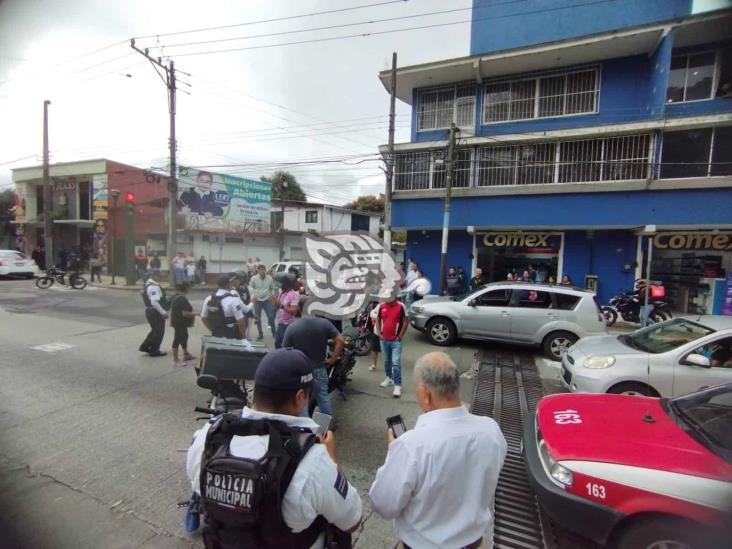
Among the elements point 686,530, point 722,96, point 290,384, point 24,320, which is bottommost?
point 24,320

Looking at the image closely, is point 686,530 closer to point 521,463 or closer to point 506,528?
point 506,528

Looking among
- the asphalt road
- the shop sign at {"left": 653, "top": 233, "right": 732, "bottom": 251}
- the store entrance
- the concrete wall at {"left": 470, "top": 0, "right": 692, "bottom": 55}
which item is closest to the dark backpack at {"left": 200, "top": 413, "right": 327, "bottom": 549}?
the asphalt road

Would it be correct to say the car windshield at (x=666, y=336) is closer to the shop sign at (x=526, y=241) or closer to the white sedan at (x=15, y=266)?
the shop sign at (x=526, y=241)

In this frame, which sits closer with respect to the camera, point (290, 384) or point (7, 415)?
point (290, 384)

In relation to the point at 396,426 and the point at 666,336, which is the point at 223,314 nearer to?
the point at 396,426

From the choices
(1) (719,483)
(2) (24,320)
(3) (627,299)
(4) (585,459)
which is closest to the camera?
(1) (719,483)

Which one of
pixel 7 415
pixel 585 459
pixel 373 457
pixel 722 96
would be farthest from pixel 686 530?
pixel 722 96

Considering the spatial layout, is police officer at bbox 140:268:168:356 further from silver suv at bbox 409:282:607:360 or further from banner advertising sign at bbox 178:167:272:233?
banner advertising sign at bbox 178:167:272:233

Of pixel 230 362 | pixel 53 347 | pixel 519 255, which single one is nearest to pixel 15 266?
pixel 53 347

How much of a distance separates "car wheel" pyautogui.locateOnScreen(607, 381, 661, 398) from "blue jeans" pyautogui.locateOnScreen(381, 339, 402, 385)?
8.71ft

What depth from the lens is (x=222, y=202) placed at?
21.8 metres

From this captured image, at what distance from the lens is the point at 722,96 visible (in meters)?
11.9

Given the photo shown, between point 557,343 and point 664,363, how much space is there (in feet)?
10.3

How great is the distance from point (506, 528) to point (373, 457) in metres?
1.34
